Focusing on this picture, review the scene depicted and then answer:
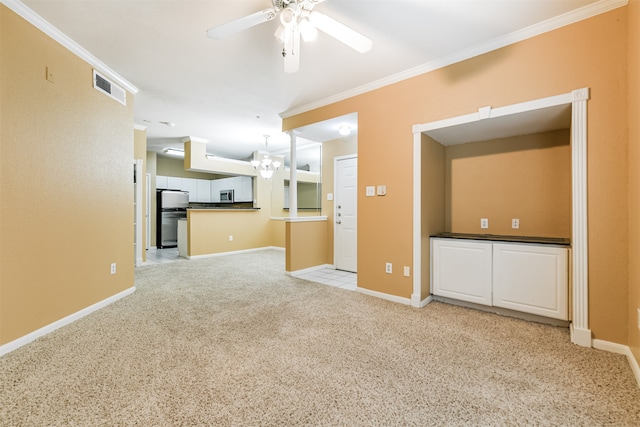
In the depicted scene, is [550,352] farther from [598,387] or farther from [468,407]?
[468,407]

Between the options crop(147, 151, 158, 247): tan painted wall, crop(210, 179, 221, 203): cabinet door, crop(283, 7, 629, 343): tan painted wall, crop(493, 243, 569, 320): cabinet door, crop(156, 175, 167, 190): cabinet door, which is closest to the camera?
crop(283, 7, 629, 343): tan painted wall

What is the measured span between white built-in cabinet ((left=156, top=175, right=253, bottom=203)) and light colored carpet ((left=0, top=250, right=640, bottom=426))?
4.87 meters

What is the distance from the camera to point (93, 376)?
1.73 metres

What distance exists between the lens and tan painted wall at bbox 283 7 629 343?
203 cm

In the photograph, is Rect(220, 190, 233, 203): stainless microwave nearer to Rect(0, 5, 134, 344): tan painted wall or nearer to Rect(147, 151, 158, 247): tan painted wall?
Rect(147, 151, 158, 247): tan painted wall

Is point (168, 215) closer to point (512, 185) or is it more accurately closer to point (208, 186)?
point (208, 186)

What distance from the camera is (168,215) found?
7.37m

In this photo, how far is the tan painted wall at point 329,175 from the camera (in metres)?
4.96

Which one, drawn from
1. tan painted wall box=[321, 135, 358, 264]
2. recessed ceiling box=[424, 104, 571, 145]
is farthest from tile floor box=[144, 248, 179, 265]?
recessed ceiling box=[424, 104, 571, 145]

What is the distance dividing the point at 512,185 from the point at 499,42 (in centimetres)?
149

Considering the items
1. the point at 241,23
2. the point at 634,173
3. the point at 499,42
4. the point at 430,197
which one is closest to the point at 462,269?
the point at 430,197

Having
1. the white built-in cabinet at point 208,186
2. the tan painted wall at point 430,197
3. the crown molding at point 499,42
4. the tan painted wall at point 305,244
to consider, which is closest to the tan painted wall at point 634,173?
the crown molding at point 499,42

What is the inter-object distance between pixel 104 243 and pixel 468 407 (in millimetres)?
3652

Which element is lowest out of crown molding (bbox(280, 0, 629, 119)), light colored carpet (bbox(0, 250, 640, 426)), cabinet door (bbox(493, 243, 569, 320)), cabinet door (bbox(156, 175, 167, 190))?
light colored carpet (bbox(0, 250, 640, 426))
